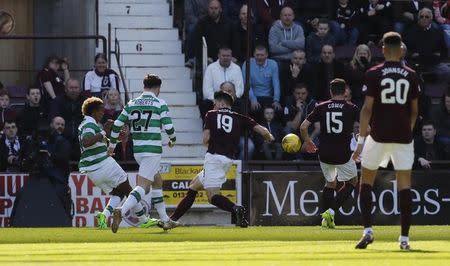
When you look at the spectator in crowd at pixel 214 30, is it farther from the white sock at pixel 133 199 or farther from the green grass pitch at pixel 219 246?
the white sock at pixel 133 199

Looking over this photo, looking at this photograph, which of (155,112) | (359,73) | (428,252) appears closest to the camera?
(428,252)

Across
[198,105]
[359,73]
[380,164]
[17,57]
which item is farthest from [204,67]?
[380,164]

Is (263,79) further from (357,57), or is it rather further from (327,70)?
(357,57)

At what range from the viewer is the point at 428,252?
17234mm

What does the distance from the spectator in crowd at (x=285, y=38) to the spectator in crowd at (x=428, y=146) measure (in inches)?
108

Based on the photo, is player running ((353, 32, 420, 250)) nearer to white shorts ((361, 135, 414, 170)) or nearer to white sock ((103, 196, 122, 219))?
white shorts ((361, 135, 414, 170))

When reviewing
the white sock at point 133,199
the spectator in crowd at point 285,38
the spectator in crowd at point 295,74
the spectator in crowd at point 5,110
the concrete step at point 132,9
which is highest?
the concrete step at point 132,9

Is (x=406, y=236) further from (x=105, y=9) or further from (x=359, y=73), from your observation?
(x=105, y=9)

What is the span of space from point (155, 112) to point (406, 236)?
608 centimetres

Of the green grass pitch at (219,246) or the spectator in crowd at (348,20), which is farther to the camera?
the spectator in crowd at (348,20)

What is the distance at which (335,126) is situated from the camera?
78.9 feet

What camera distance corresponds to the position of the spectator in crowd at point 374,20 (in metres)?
30.4

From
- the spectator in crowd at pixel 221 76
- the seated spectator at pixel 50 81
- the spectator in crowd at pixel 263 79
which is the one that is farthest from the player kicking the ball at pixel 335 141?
the seated spectator at pixel 50 81

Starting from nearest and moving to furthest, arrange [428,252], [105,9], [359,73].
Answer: [428,252] < [359,73] < [105,9]
